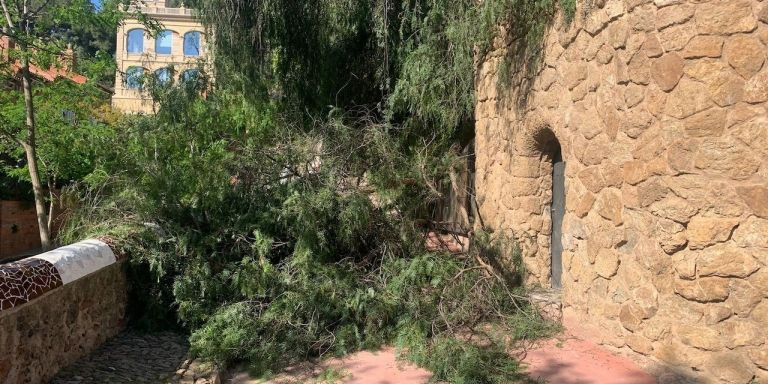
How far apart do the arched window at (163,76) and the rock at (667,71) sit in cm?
650

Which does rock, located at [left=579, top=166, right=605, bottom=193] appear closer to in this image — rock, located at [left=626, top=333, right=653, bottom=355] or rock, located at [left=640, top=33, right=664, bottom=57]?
rock, located at [left=640, top=33, right=664, bottom=57]

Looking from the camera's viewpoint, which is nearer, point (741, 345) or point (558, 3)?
point (741, 345)

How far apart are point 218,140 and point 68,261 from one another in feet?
12.1

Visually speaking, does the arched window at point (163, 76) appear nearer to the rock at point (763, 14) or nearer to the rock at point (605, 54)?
the rock at point (605, 54)

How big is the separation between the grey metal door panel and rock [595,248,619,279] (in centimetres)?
112

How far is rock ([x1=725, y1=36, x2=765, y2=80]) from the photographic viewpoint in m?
3.82

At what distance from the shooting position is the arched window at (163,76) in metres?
8.38

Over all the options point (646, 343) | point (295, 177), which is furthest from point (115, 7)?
point (646, 343)

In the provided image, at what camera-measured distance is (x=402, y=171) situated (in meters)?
7.12

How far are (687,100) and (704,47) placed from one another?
36 cm

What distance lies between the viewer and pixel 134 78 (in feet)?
28.0

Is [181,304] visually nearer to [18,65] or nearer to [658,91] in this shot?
[658,91]

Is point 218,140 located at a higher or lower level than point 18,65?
lower

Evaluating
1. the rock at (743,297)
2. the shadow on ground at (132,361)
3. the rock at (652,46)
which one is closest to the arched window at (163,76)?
the shadow on ground at (132,361)
